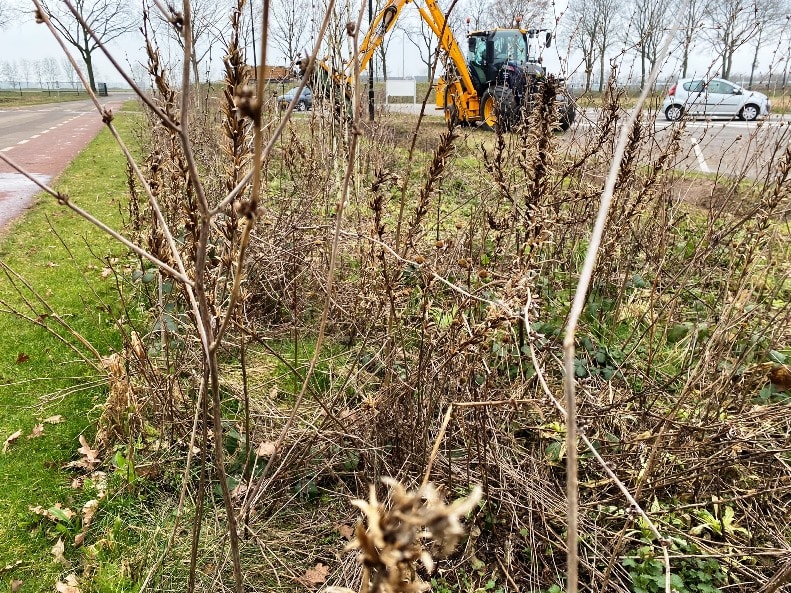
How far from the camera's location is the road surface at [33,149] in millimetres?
7389

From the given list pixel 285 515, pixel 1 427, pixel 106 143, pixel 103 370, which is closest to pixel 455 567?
pixel 285 515

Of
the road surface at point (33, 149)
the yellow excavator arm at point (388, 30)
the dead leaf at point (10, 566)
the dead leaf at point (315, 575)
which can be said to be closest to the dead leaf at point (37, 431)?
the dead leaf at point (10, 566)

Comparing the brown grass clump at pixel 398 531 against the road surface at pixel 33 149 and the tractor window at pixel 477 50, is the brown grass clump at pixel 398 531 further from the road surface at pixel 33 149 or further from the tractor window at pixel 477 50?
the tractor window at pixel 477 50

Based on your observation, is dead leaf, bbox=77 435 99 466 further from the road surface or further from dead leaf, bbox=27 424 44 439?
the road surface

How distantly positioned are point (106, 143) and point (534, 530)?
48.3 ft

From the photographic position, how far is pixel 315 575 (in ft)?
6.83

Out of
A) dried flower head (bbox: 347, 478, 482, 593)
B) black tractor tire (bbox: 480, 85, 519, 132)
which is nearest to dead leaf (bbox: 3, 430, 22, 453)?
dried flower head (bbox: 347, 478, 482, 593)

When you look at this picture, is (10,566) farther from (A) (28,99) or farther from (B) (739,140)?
(A) (28,99)

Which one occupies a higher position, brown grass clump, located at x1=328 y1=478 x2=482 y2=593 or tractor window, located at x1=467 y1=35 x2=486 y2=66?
tractor window, located at x1=467 y1=35 x2=486 y2=66

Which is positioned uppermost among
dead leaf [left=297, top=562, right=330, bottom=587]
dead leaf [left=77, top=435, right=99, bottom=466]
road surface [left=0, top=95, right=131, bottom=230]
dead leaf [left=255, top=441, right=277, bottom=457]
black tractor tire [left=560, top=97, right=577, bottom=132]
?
black tractor tire [left=560, top=97, right=577, bottom=132]

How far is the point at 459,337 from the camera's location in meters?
2.19

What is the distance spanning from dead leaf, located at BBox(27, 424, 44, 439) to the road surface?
6.51 ft

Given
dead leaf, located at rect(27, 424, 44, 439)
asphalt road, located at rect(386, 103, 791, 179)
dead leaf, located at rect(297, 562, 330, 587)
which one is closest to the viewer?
dead leaf, located at rect(297, 562, 330, 587)

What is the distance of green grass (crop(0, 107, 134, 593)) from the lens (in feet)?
7.15
